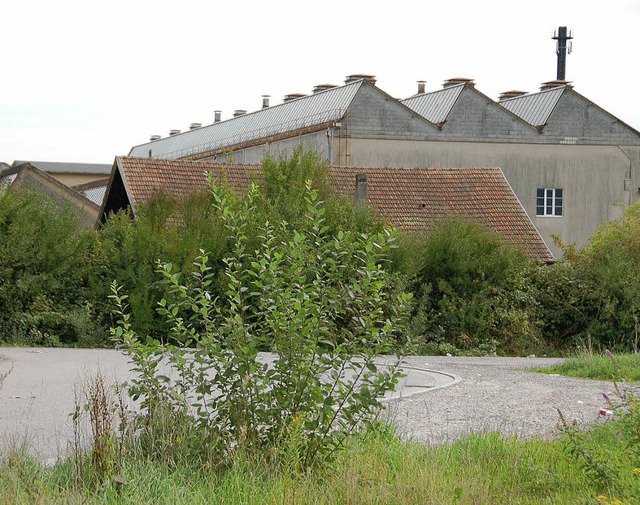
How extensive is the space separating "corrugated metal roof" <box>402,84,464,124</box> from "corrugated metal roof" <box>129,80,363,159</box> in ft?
17.1

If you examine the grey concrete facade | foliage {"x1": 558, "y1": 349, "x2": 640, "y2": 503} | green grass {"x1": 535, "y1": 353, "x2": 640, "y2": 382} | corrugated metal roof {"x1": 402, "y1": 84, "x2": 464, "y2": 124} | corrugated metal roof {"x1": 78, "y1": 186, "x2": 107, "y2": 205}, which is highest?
corrugated metal roof {"x1": 402, "y1": 84, "x2": 464, "y2": 124}

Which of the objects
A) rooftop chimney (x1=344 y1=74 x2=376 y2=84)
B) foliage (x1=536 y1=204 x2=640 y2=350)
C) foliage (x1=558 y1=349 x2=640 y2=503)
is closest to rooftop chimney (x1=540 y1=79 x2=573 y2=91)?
rooftop chimney (x1=344 y1=74 x2=376 y2=84)

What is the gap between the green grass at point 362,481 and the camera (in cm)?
665

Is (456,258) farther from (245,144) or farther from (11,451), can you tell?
(245,144)

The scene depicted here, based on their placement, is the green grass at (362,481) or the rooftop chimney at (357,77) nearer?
the green grass at (362,481)

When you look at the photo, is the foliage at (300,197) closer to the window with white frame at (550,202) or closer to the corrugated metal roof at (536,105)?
the window with white frame at (550,202)

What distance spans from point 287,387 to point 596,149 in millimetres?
51572

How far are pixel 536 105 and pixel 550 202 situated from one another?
19.8 ft

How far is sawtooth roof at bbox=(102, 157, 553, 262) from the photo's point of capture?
34844 mm

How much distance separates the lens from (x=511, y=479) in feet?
26.4

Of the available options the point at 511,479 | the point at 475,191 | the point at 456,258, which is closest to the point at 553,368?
the point at 456,258

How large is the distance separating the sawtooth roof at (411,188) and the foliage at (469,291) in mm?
5834

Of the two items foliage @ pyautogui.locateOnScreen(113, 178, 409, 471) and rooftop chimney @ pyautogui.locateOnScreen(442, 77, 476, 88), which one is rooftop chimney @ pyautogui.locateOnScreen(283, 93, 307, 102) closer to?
rooftop chimney @ pyautogui.locateOnScreen(442, 77, 476, 88)

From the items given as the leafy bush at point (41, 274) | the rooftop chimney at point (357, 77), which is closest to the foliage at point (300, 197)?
the leafy bush at point (41, 274)
